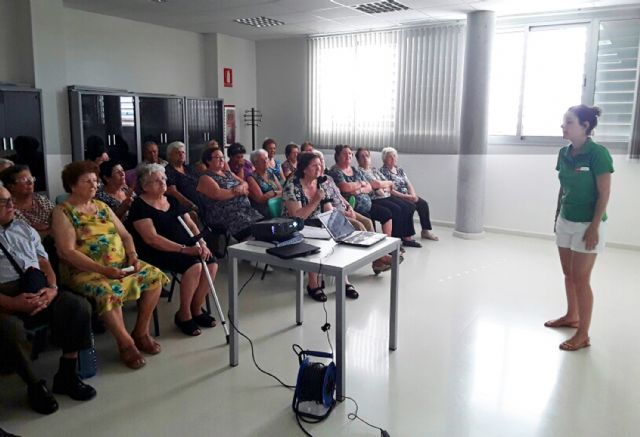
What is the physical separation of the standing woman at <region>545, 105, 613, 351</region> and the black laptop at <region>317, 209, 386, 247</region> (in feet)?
4.03

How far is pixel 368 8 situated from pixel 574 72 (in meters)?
2.57

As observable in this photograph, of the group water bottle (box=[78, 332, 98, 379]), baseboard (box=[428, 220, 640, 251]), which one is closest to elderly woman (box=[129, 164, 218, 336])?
water bottle (box=[78, 332, 98, 379])

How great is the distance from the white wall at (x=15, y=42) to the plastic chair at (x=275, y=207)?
316 cm

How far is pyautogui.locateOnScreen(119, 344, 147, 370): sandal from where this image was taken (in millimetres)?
3068

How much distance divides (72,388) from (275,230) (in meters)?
1.35

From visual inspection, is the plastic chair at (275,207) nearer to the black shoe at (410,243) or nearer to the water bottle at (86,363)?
the water bottle at (86,363)

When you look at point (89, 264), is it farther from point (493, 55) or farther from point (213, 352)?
point (493, 55)

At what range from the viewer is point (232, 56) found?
8.16 meters

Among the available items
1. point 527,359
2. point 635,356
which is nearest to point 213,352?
point 527,359

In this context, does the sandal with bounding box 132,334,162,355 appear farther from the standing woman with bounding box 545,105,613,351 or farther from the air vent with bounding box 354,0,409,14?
the air vent with bounding box 354,0,409,14

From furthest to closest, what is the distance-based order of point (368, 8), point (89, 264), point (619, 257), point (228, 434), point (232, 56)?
point (232, 56) < point (368, 8) < point (619, 257) < point (89, 264) < point (228, 434)

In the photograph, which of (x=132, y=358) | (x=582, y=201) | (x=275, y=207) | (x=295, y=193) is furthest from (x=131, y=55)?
(x=582, y=201)

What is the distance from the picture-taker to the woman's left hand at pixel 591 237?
3150mm

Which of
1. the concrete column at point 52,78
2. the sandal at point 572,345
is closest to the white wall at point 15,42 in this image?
the concrete column at point 52,78
